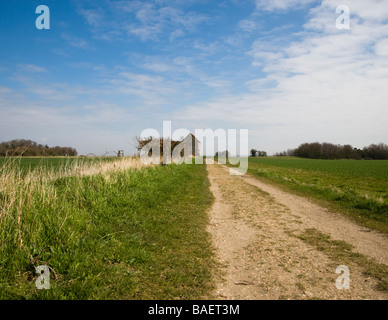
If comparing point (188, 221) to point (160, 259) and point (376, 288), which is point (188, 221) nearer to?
point (160, 259)

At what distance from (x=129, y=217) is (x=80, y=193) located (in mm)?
1832

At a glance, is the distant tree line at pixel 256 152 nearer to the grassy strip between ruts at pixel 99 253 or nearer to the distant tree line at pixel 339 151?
the distant tree line at pixel 339 151

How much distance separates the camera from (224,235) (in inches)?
251

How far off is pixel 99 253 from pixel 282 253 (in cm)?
384

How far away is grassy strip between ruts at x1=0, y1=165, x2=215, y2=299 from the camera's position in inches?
136

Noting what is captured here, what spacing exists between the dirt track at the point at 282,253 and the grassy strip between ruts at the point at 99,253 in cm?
54

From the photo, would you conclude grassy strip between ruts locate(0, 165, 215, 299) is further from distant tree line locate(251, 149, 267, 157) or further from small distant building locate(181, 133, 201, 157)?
distant tree line locate(251, 149, 267, 157)

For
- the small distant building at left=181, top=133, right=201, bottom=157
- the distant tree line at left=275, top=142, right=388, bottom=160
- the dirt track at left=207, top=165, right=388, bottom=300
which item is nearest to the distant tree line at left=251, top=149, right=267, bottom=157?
the distant tree line at left=275, top=142, right=388, bottom=160

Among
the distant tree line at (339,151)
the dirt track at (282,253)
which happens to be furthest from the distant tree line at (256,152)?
the dirt track at (282,253)

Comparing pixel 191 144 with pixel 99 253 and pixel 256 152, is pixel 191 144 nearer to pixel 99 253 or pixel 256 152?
pixel 99 253

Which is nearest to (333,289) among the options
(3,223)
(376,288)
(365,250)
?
(376,288)

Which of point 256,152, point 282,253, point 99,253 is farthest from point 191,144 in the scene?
point 256,152

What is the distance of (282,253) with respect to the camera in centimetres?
516

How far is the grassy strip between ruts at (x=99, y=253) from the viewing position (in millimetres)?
3447
